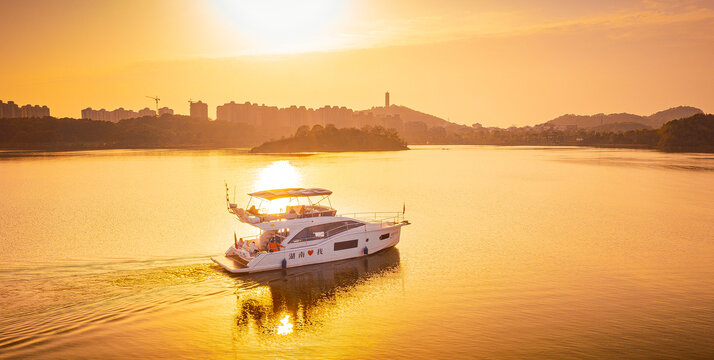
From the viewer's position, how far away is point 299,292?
2547cm

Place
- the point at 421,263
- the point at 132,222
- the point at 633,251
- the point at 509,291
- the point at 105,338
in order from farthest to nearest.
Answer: the point at 132,222
the point at 633,251
the point at 421,263
the point at 509,291
the point at 105,338

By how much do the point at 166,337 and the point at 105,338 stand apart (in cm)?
237

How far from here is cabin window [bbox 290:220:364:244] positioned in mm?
29578

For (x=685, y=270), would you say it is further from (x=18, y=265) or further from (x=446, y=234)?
(x=18, y=265)

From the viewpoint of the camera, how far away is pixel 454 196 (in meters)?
66.2

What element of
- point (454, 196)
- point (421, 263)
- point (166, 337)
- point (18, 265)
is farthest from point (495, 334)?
point (454, 196)

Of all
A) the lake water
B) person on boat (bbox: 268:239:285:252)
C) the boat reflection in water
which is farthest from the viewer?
person on boat (bbox: 268:239:285:252)

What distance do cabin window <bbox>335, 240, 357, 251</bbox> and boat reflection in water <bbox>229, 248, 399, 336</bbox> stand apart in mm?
896

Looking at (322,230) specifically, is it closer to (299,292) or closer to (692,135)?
(299,292)

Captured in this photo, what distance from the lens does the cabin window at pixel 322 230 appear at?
97.0ft

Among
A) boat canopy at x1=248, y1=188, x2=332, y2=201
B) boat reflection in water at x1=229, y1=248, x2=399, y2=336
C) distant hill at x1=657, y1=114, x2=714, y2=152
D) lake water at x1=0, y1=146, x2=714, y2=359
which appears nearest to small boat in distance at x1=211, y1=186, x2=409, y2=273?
boat canopy at x1=248, y1=188, x2=332, y2=201

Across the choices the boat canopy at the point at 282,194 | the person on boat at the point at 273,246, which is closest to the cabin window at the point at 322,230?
the person on boat at the point at 273,246

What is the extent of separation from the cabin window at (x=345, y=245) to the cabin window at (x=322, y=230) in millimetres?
740

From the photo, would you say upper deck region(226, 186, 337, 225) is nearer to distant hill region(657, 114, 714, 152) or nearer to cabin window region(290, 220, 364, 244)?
cabin window region(290, 220, 364, 244)
